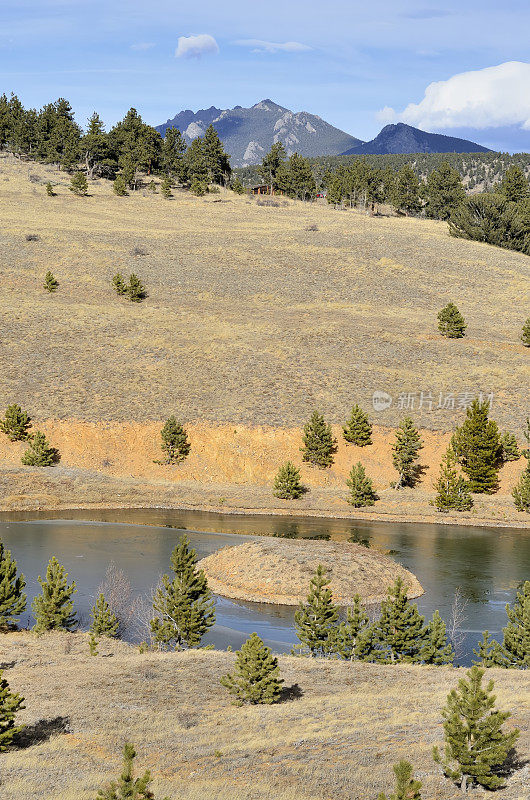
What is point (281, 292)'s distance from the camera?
101m

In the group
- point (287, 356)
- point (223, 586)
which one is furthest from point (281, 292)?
point (223, 586)

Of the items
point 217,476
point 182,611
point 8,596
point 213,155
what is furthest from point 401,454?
point 213,155

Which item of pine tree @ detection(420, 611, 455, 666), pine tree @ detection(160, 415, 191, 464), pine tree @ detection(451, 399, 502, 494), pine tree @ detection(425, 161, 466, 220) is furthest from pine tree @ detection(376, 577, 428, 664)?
pine tree @ detection(425, 161, 466, 220)

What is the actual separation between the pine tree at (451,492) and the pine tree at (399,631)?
2823 centimetres

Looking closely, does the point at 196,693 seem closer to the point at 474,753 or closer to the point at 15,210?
the point at 474,753

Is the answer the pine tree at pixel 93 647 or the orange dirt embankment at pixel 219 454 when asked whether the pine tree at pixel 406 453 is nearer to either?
the orange dirt embankment at pixel 219 454

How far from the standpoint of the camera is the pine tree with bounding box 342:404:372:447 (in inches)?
2579

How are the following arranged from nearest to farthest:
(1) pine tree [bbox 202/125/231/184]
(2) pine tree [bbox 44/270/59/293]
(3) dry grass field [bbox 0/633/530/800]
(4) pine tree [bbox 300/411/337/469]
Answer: (3) dry grass field [bbox 0/633/530/800] → (4) pine tree [bbox 300/411/337/469] → (2) pine tree [bbox 44/270/59/293] → (1) pine tree [bbox 202/125/231/184]

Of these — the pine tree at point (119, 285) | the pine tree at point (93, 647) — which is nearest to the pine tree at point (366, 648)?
the pine tree at point (93, 647)

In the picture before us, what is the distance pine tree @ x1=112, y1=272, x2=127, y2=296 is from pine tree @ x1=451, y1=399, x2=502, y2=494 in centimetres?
5138

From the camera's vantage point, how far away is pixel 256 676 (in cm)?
2491

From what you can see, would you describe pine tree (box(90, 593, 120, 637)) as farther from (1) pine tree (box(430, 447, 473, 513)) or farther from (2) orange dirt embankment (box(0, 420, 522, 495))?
(1) pine tree (box(430, 447, 473, 513))

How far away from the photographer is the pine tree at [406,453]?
61.2 meters

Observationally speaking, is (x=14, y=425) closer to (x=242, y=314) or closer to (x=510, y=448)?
(x=242, y=314)
